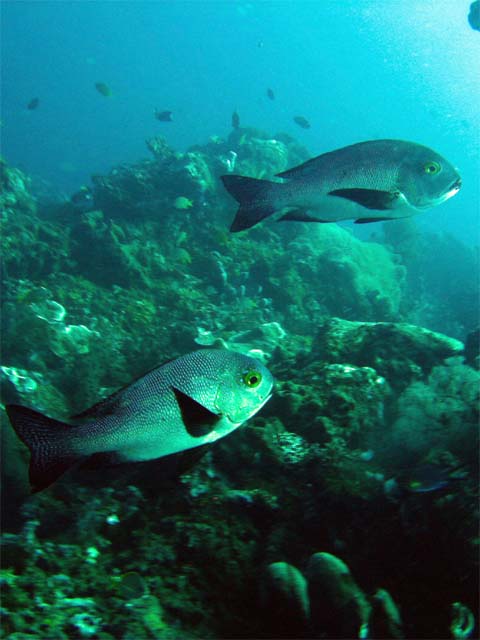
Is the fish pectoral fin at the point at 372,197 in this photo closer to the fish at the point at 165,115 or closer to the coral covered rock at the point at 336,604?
the coral covered rock at the point at 336,604

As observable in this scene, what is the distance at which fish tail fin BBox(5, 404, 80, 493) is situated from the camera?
6.21 ft

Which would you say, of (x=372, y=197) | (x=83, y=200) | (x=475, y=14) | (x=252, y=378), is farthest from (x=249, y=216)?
(x=83, y=200)

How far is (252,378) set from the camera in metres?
2.14

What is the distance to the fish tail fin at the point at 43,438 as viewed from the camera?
74.5 inches

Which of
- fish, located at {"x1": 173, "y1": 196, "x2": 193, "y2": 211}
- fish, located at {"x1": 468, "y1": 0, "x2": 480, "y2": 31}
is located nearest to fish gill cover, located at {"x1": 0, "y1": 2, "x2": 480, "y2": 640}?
fish, located at {"x1": 173, "y1": 196, "x2": 193, "y2": 211}

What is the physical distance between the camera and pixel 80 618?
2287 millimetres

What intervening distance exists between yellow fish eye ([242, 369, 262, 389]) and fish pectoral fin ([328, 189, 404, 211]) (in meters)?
1.38

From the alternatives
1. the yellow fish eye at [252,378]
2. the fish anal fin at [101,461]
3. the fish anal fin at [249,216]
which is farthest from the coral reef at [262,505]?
the fish anal fin at [249,216]

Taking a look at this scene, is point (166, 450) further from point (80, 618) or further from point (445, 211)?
point (445, 211)

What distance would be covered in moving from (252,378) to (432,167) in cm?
194

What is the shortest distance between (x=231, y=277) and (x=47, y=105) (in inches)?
5075

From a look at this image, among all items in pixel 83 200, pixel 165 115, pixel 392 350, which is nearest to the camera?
pixel 392 350

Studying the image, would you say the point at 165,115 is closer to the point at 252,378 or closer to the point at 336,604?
the point at 252,378

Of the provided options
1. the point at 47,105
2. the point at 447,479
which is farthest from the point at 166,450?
the point at 47,105
